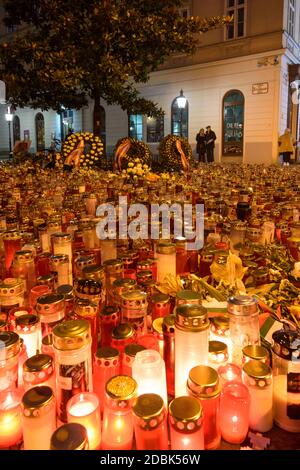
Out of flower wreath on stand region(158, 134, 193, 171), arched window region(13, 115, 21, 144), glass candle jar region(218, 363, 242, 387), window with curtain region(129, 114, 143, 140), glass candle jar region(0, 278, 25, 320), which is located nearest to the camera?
glass candle jar region(218, 363, 242, 387)

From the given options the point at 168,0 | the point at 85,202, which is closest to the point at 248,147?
the point at 168,0

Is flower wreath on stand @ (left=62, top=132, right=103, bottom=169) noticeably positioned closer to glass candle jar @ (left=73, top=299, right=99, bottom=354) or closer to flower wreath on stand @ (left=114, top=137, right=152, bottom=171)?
flower wreath on stand @ (left=114, top=137, right=152, bottom=171)

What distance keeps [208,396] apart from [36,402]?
0.35 metres

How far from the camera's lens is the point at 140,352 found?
887 mm

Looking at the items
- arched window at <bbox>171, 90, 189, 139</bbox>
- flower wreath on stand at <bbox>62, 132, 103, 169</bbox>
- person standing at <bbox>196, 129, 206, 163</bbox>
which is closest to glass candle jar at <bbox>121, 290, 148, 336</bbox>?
flower wreath on stand at <bbox>62, 132, 103, 169</bbox>

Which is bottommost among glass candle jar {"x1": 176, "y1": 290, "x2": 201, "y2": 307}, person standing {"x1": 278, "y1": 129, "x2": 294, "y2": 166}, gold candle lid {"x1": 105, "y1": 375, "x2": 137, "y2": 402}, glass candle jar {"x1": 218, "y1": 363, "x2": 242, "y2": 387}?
glass candle jar {"x1": 218, "y1": 363, "x2": 242, "y2": 387}

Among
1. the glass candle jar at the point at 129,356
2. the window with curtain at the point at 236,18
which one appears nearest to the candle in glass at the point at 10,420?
the glass candle jar at the point at 129,356

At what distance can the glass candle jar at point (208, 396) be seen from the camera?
A: 2.64ft

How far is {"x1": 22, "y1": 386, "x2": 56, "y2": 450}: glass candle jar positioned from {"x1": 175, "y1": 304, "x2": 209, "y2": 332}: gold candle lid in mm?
313

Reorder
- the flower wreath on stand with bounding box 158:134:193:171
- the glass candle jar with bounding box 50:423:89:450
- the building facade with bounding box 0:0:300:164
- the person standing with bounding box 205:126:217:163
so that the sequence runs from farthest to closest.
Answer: the person standing with bounding box 205:126:217:163, the building facade with bounding box 0:0:300:164, the flower wreath on stand with bounding box 158:134:193:171, the glass candle jar with bounding box 50:423:89:450

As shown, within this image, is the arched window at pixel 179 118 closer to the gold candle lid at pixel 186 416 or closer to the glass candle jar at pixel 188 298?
the glass candle jar at pixel 188 298

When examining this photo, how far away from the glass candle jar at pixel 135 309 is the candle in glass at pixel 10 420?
364mm

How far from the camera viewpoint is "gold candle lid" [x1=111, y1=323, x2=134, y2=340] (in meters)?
0.99

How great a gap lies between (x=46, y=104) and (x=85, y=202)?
20.5ft
